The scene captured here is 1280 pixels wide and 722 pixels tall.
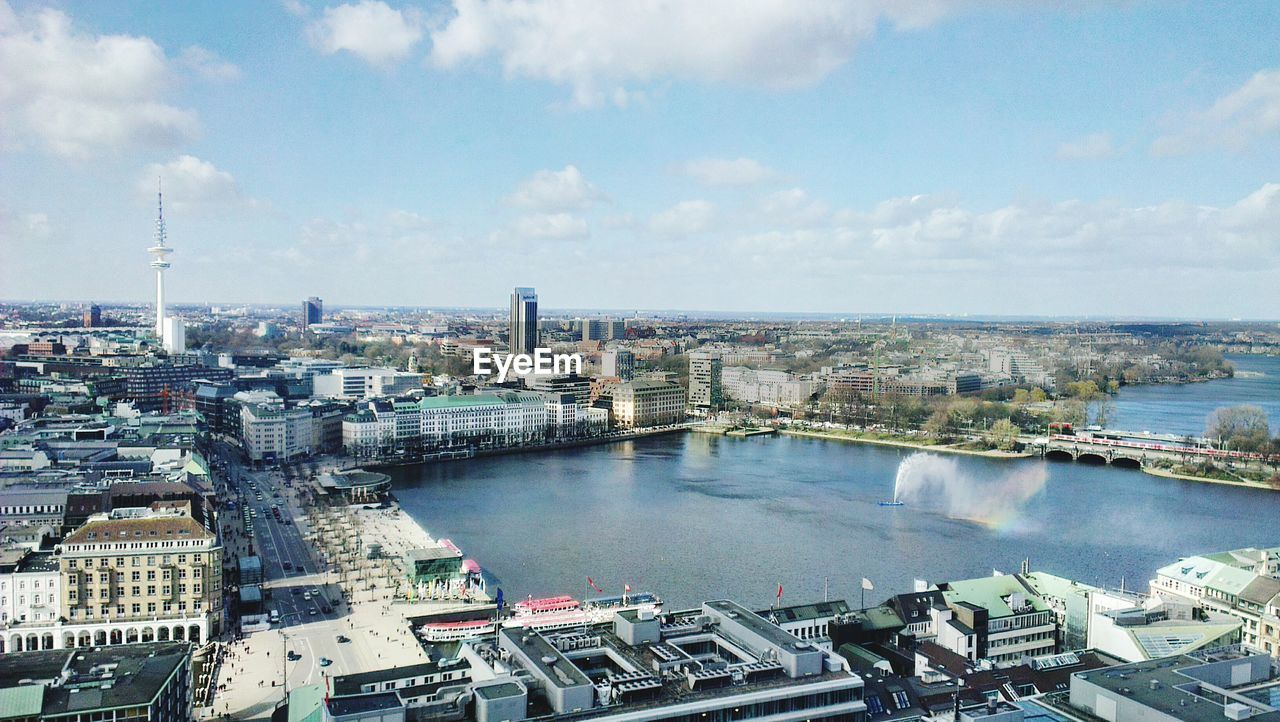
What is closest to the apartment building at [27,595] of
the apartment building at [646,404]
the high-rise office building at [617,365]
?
the apartment building at [646,404]


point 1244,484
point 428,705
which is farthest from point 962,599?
point 1244,484

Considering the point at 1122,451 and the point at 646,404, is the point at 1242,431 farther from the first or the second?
the point at 646,404

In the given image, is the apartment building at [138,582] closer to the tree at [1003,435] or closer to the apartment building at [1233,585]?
the apartment building at [1233,585]

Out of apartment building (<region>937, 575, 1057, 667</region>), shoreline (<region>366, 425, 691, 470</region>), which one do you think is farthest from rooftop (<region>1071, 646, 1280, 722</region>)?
shoreline (<region>366, 425, 691, 470</region>)

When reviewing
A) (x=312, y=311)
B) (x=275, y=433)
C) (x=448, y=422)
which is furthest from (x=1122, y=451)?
(x=312, y=311)

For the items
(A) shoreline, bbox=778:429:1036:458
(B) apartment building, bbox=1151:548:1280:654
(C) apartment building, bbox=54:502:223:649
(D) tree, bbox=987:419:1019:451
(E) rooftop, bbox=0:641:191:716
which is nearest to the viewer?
(E) rooftop, bbox=0:641:191:716

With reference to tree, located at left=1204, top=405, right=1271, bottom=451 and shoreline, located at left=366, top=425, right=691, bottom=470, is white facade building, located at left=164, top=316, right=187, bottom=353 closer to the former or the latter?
shoreline, located at left=366, top=425, right=691, bottom=470

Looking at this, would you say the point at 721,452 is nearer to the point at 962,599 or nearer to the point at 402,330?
the point at 962,599

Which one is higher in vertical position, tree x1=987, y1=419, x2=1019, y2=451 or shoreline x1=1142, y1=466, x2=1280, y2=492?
tree x1=987, y1=419, x2=1019, y2=451
